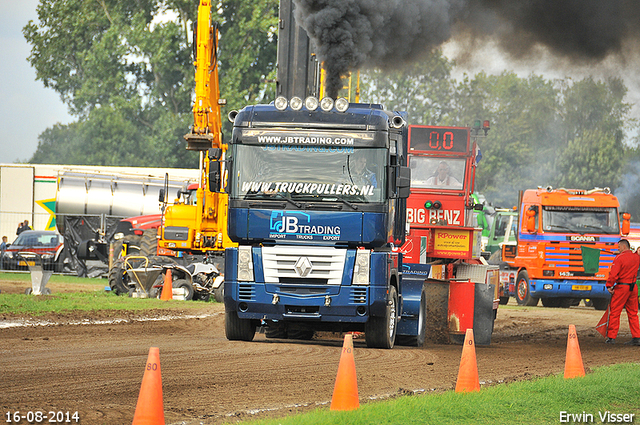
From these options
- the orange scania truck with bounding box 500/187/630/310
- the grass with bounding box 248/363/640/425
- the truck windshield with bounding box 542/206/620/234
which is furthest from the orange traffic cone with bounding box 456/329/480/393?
the truck windshield with bounding box 542/206/620/234

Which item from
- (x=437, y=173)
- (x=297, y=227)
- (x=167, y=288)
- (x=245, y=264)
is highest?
(x=437, y=173)

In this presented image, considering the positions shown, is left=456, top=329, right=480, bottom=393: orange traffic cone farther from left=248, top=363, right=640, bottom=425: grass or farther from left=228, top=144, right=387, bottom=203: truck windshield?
left=228, top=144, right=387, bottom=203: truck windshield

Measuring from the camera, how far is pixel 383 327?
13273mm

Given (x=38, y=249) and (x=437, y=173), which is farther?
(x=38, y=249)

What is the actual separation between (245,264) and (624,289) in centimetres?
781

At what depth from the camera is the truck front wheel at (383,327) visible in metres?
13.2

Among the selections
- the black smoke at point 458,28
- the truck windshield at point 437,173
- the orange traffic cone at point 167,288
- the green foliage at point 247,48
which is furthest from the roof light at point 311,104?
the green foliage at point 247,48

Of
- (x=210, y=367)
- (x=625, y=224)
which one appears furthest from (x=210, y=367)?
(x=625, y=224)

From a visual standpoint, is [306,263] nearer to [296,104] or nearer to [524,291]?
[296,104]

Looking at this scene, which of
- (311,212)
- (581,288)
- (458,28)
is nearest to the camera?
(311,212)

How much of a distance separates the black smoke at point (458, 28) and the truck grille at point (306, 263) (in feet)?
14.7

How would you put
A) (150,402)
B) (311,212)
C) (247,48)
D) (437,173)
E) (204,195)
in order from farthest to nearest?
(247,48)
(204,195)
(437,173)
(311,212)
(150,402)

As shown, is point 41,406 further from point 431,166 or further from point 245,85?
point 245,85

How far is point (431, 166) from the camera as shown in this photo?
19.8m
